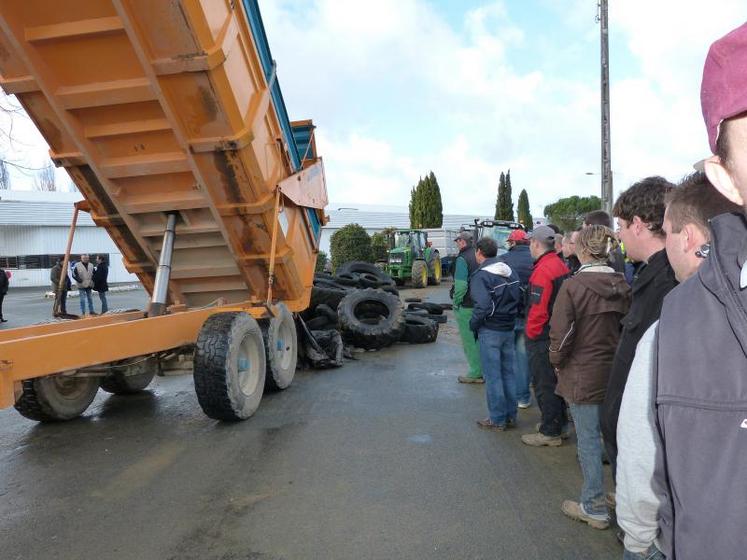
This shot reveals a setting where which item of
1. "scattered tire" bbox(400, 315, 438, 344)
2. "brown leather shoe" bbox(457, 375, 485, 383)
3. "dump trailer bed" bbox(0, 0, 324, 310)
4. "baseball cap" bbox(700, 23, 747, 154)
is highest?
"dump trailer bed" bbox(0, 0, 324, 310)

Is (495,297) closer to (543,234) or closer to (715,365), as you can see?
(543,234)

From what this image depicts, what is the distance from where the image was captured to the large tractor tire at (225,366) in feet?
15.9

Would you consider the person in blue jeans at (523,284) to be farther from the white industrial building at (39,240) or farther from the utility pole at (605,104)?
the white industrial building at (39,240)

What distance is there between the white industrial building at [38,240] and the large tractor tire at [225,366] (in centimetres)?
3269

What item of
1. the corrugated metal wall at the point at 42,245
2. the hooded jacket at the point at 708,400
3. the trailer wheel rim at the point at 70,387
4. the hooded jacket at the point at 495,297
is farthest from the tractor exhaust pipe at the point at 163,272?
the corrugated metal wall at the point at 42,245

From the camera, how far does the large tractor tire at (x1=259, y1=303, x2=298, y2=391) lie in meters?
6.21

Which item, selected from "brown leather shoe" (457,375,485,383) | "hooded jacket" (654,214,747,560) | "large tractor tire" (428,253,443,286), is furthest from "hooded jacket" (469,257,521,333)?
"large tractor tire" (428,253,443,286)

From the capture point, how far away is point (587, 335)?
11.2ft

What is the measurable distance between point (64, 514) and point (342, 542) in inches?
76.0

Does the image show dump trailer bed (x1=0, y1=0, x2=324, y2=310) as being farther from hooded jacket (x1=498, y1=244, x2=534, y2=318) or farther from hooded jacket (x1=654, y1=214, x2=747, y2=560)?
hooded jacket (x1=654, y1=214, x2=747, y2=560)

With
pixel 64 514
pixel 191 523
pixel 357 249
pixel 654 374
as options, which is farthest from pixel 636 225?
pixel 357 249

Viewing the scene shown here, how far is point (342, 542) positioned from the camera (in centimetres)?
309

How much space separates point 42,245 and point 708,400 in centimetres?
4156

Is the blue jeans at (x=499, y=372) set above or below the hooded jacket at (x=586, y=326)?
below
